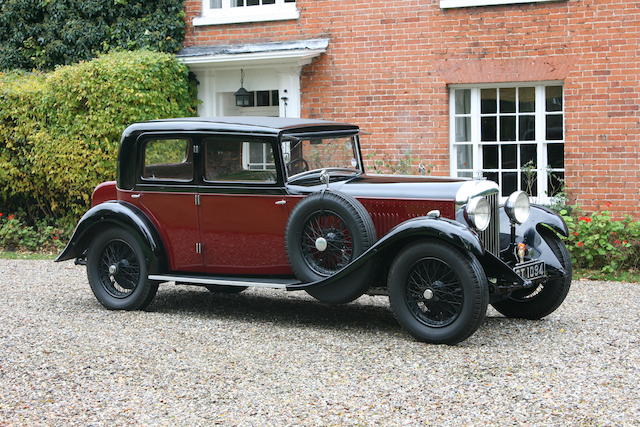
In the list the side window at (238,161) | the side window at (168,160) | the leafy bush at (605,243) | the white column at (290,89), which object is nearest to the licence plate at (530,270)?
Answer: the side window at (238,161)

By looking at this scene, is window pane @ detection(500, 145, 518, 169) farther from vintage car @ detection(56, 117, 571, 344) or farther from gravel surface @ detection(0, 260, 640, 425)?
vintage car @ detection(56, 117, 571, 344)

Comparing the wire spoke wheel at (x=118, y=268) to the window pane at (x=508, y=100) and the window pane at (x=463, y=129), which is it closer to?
the window pane at (x=463, y=129)

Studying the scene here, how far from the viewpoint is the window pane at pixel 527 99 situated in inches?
463

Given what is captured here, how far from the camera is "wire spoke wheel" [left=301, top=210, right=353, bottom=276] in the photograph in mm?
6902

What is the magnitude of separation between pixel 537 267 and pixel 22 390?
12.4 ft

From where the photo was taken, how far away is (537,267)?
689cm

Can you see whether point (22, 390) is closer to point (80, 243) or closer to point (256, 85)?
point (80, 243)

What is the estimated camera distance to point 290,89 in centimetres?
1288

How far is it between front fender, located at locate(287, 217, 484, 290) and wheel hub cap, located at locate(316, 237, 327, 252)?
239 millimetres

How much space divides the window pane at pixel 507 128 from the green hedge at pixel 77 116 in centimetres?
453

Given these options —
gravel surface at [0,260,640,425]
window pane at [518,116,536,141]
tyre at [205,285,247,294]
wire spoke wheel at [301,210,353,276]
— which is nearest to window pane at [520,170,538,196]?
window pane at [518,116,536,141]

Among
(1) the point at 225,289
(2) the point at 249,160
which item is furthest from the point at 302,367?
(1) the point at 225,289

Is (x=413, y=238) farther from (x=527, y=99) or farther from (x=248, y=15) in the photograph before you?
(x=248, y=15)

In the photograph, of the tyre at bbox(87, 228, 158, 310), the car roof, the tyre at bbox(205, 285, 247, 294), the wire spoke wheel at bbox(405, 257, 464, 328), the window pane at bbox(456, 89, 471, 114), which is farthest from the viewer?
the window pane at bbox(456, 89, 471, 114)
